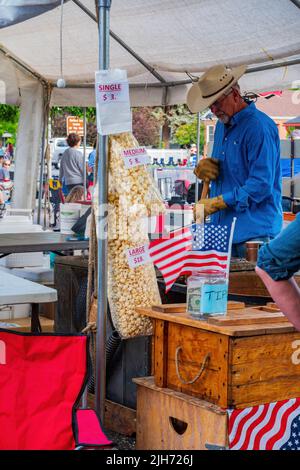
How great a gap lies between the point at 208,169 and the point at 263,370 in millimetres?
1834

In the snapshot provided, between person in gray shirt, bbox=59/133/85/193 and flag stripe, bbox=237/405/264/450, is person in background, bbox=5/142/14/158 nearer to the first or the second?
person in gray shirt, bbox=59/133/85/193

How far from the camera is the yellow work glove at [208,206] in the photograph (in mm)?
4507

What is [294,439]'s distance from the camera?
3189 mm

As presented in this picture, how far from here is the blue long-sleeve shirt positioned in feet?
14.6

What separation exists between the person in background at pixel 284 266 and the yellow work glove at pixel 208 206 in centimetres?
235

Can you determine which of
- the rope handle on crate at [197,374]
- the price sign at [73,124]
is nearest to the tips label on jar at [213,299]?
the rope handle on crate at [197,374]

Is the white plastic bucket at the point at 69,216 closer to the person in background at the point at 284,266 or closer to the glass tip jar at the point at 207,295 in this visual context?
the glass tip jar at the point at 207,295

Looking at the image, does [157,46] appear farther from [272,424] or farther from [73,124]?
[73,124]

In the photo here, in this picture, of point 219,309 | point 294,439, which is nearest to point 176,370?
point 219,309

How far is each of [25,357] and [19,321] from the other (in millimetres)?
3869

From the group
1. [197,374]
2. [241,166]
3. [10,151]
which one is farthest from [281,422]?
[10,151]

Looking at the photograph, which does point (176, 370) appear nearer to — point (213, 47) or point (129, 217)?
point (129, 217)

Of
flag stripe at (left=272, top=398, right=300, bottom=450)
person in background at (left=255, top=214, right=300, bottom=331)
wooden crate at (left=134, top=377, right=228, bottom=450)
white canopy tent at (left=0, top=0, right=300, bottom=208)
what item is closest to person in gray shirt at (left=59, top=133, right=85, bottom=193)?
white canopy tent at (left=0, top=0, right=300, bottom=208)

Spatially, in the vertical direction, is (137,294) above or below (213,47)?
below
